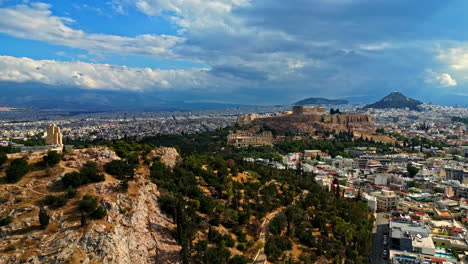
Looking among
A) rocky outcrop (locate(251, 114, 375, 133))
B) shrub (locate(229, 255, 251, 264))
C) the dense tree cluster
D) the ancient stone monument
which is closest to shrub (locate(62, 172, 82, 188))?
the dense tree cluster

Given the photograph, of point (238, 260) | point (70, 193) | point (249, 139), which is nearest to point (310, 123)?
point (249, 139)

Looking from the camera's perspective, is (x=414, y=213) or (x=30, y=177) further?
(x=414, y=213)

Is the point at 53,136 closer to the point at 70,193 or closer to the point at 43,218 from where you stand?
the point at 70,193

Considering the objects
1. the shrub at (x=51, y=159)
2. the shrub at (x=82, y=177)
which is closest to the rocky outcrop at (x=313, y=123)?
the shrub at (x=82, y=177)

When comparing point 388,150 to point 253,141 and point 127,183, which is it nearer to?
point 253,141


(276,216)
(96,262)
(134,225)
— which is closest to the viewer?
(96,262)

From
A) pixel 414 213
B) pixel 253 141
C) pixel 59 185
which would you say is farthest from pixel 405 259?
pixel 253 141
